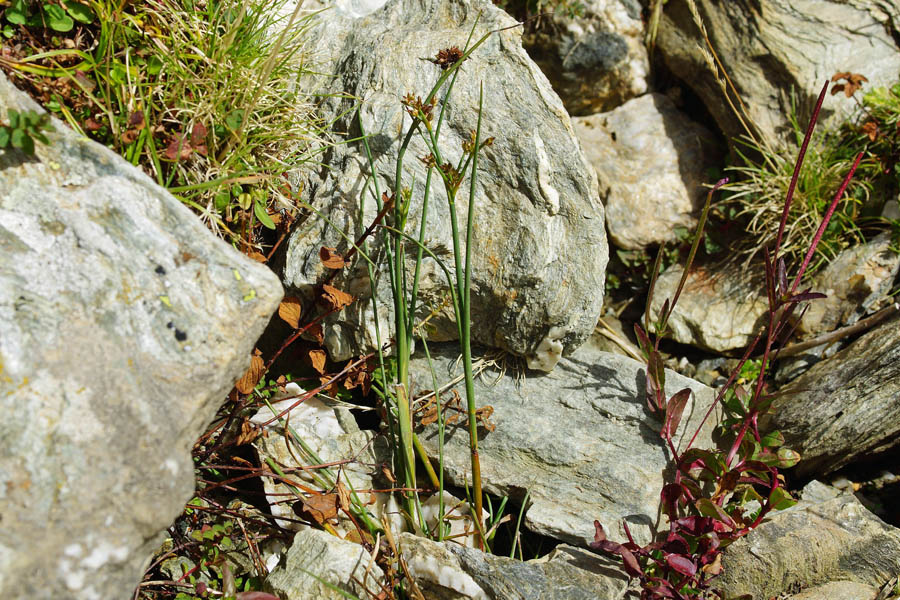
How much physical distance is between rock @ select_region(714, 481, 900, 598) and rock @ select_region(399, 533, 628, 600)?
60cm

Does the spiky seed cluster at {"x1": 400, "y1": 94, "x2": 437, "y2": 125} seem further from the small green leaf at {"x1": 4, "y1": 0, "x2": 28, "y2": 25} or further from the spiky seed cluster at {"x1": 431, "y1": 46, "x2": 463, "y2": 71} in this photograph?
the small green leaf at {"x1": 4, "y1": 0, "x2": 28, "y2": 25}

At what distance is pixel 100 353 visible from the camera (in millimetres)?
1921

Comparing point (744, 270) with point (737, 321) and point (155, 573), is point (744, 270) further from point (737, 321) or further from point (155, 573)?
point (155, 573)

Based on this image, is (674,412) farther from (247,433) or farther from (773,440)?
(247,433)

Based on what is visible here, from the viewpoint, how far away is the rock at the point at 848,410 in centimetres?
349

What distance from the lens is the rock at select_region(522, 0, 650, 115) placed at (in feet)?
15.7

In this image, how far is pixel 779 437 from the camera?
3406 millimetres

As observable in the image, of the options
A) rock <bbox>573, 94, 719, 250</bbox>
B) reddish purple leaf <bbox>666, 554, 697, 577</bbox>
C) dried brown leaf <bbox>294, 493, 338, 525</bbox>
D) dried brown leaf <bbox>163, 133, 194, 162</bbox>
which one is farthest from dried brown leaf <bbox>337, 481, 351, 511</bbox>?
rock <bbox>573, 94, 719, 250</bbox>

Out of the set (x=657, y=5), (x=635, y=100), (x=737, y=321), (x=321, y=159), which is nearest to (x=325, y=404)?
(x=321, y=159)

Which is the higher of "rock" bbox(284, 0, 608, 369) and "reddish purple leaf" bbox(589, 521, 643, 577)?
"rock" bbox(284, 0, 608, 369)

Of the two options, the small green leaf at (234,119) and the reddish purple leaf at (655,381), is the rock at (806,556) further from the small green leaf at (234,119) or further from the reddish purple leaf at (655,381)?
the small green leaf at (234,119)

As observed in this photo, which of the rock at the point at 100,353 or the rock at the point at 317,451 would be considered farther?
the rock at the point at 317,451

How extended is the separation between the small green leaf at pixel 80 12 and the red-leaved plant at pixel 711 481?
2.67 metres

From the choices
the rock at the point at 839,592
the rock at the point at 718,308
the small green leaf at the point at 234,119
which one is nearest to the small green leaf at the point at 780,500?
the rock at the point at 839,592
